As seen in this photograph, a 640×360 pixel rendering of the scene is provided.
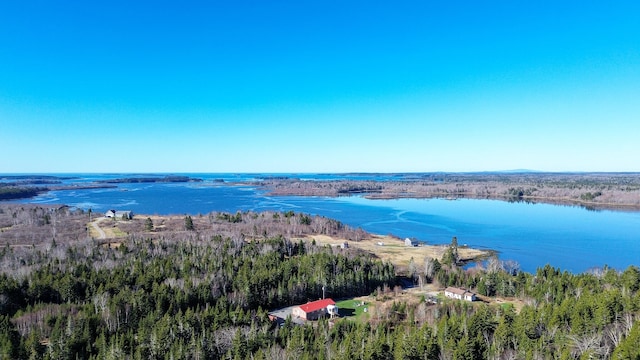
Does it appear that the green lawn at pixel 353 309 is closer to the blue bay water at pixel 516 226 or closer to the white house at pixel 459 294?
the white house at pixel 459 294

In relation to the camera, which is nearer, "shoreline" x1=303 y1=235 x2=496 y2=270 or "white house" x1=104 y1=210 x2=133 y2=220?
"shoreline" x1=303 y1=235 x2=496 y2=270

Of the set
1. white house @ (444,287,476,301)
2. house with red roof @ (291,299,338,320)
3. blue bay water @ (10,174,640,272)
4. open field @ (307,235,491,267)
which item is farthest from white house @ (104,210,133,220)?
white house @ (444,287,476,301)

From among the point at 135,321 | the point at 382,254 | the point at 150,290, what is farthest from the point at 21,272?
the point at 382,254

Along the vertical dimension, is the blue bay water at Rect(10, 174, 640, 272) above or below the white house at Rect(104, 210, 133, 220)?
below

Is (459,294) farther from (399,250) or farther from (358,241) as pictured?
(358,241)

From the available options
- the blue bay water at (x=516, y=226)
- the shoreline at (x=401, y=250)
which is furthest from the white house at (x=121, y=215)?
the shoreline at (x=401, y=250)

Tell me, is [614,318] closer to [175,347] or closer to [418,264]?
[418,264]

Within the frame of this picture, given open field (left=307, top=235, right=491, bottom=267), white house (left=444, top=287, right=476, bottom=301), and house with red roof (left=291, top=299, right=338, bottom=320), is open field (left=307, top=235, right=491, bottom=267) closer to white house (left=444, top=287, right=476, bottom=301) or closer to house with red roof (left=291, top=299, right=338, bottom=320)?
white house (left=444, top=287, right=476, bottom=301)
